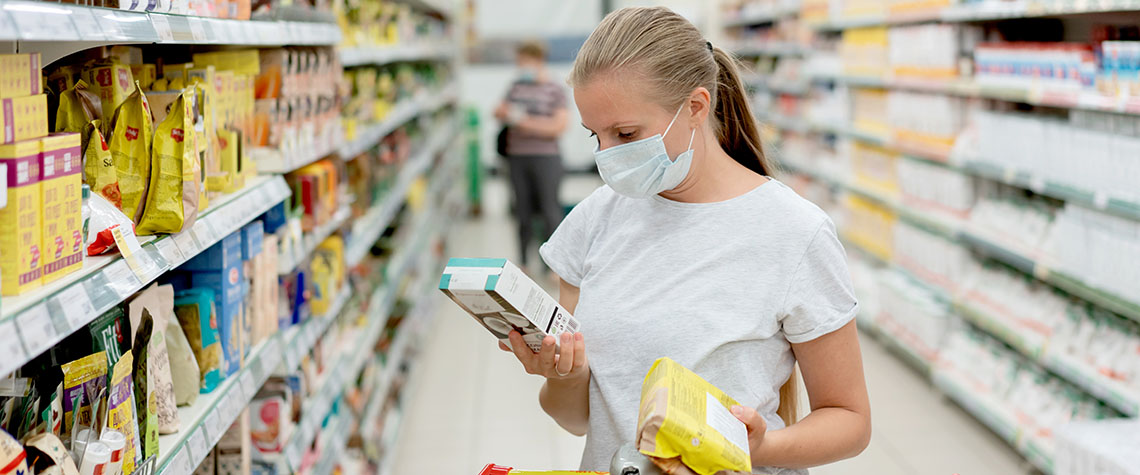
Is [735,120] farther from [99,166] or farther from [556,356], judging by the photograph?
[99,166]

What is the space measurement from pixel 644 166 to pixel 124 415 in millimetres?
906

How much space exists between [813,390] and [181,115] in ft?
3.80

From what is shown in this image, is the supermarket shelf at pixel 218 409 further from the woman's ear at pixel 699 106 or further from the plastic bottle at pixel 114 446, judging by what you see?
the woman's ear at pixel 699 106

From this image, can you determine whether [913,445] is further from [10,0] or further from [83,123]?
[10,0]

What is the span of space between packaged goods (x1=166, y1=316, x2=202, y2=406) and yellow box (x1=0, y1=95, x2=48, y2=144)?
25.1 inches

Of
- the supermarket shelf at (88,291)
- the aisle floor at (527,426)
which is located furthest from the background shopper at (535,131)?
the supermarket shelf at (88,291)

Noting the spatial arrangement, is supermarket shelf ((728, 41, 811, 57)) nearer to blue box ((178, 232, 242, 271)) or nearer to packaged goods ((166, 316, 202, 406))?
blue box ((178, 232, 242, 271))

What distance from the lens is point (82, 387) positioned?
1.45m

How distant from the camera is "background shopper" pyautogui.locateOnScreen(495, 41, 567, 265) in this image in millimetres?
7180

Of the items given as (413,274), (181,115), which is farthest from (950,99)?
(181,115)

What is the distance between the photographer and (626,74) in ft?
5.19

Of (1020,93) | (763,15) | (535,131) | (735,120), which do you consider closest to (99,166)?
(735,120)

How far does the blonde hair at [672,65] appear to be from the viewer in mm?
1588

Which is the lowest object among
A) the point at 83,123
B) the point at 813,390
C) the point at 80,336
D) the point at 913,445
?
the point at 913,445
